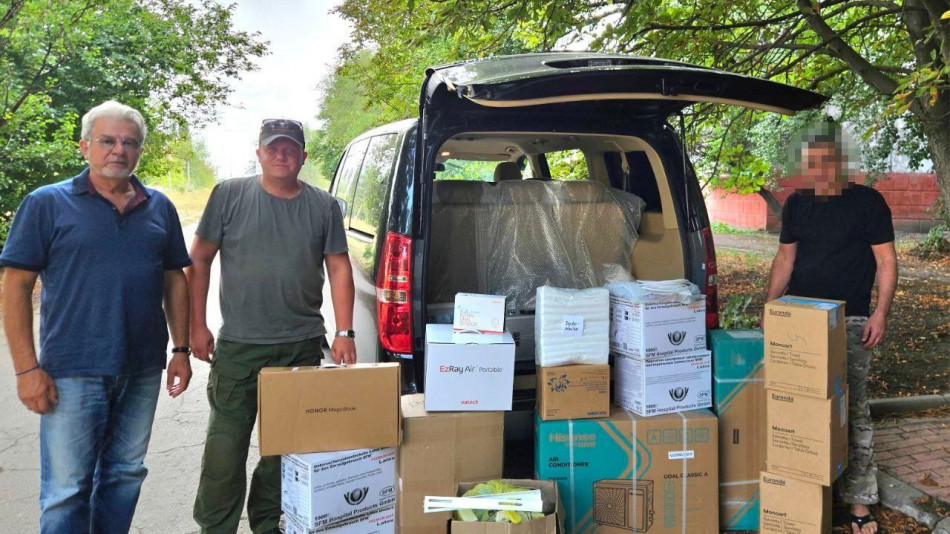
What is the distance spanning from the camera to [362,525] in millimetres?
2732

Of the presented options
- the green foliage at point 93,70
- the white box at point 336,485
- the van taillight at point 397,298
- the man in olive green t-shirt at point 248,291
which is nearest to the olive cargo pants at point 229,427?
the man in olive green t-shirt at point 248,291

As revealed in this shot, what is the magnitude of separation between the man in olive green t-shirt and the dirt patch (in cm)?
439

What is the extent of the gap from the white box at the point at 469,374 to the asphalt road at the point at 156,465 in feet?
4.22

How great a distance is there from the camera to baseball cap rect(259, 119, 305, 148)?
2844 mm

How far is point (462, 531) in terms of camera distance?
2.35 meters

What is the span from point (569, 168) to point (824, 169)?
2.72 meters

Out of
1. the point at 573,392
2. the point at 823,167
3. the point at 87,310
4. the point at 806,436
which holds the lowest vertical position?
the point at 806,436

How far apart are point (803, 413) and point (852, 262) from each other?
2.82ft

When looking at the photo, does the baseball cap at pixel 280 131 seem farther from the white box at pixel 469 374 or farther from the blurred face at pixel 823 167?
the blurred face at pixel 823 167

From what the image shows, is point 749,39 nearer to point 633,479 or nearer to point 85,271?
point 633,479

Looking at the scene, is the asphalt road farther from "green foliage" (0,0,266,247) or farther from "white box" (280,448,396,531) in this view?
"green foliage" (0,0,266,247)

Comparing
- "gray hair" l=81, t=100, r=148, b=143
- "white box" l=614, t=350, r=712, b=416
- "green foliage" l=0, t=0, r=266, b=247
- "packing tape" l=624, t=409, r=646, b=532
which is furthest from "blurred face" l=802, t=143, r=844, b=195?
"green foliage" l=0, t=0, r=266, b=247

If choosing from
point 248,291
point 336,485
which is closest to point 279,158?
point 248,291

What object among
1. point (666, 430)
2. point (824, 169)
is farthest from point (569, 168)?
point (666, 430)
